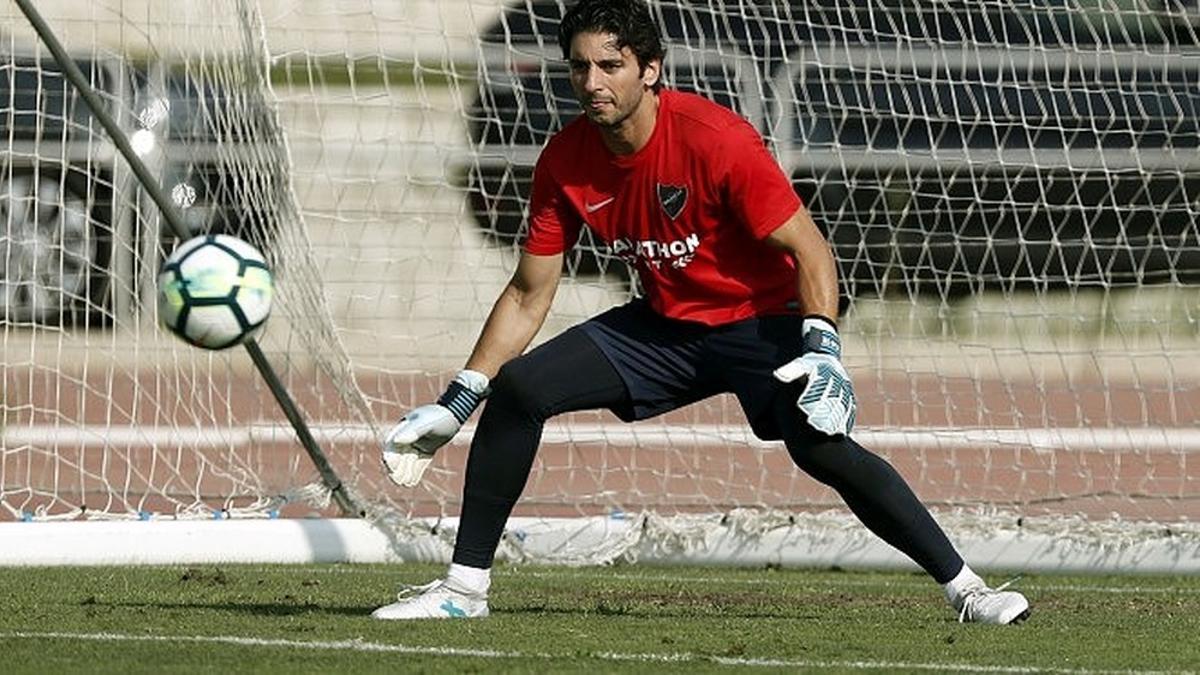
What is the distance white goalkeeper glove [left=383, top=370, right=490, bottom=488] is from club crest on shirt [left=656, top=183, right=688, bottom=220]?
2.49 ft

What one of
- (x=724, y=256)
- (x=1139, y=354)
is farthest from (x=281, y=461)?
(x=724, y=256)

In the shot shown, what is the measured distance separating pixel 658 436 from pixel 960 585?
4.14 m

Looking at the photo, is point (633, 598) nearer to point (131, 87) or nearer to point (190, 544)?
point (190, 544)

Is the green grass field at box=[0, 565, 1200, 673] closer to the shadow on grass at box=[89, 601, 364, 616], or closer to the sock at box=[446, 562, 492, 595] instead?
the shadow on grass at box=[89, 601, 364, 616]

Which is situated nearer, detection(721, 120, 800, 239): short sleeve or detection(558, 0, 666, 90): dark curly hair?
detection(721, 120, 800, 239): short sleeve

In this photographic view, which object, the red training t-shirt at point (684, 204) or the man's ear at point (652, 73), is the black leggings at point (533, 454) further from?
the man's ear at point (652, 73)

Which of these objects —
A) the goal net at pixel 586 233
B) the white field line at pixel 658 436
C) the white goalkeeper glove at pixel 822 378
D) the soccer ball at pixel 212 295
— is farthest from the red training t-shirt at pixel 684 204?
the white field line at pixel 658 436

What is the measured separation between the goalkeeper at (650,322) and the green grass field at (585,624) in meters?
0.34

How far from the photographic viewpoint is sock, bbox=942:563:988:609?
7.00 m

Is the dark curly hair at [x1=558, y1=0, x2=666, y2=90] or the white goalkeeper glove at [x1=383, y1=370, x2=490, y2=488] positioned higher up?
the dark curly hair at [x1=558, y1=0, x2=666, y2=90]

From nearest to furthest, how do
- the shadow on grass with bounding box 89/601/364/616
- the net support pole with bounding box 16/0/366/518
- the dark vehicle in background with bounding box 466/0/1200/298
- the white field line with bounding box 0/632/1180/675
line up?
the white field line with bounding box 0/632/1180/675
the shadow on grass with bounding box 89/601/364/616
the net support pole with bounding box 16/0/366/518
the dark vehicle in background with bounding box 466/0/1200/298

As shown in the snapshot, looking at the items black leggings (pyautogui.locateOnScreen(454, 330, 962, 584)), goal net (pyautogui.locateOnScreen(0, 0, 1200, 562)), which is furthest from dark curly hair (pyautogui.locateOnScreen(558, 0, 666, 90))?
goal net (pyautogui.locateOnScreen(0, 0, 1200, 562))

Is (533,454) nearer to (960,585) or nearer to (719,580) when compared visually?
(960,585)

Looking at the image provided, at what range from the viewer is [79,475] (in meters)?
10.8
